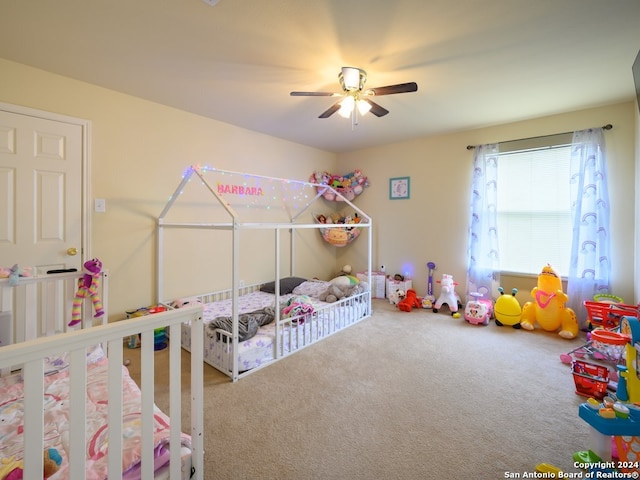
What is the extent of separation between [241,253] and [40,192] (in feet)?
6.35

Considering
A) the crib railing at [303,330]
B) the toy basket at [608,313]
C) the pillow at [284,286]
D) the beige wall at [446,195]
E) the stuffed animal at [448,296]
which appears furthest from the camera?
the pillow at [284,286]

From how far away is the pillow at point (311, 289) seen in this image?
12.1ft

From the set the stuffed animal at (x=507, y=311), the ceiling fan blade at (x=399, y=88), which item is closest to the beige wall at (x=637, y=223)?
the stuffed animal at (x=507, y=311)

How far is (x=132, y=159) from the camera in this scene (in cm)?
279

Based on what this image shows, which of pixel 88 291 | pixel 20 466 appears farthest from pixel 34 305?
pixel 20 466

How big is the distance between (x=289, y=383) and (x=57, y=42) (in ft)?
9.17

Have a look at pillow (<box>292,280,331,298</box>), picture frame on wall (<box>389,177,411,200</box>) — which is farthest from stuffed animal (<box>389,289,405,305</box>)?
picture frame on wall (<box>389,177,411,200</box>)

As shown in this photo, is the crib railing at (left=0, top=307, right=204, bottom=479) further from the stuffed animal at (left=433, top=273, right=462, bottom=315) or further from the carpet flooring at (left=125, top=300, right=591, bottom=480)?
the stuffed animal at (left=433, top=273, right=462, bottom=315)

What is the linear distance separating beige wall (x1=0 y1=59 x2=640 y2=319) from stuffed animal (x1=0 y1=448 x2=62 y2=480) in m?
2.00

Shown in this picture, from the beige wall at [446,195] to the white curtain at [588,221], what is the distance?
98 mm

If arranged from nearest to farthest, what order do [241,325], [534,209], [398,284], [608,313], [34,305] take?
1. [34,305]
2. [241,325]
3. [608,313]
4. [534,209]
5. [398,284]

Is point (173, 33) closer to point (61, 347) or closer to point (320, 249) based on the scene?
point (61, 347)

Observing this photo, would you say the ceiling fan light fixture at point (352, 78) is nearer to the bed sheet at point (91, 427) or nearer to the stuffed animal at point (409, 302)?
the bed sheet at point (91, 427)

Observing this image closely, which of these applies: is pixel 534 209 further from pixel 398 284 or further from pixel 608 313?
pixel 398 284
